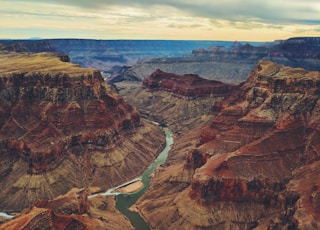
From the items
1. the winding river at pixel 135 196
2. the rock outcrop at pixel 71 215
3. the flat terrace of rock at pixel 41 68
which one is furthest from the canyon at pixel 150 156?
the winding river at pixel 135 196

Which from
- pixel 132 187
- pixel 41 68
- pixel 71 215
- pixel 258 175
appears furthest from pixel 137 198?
pixel 41 68

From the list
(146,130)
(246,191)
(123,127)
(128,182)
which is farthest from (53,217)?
(146,130)

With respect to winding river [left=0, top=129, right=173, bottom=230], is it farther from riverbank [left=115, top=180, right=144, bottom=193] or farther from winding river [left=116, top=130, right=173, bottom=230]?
riverbank [left=115, top=180, right=144, bottom=193]

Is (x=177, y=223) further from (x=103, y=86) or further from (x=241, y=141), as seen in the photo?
(x=103, y=86)

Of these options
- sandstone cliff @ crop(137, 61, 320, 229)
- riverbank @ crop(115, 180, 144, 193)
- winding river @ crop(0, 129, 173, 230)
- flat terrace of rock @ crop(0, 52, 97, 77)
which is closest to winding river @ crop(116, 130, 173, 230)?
winding river @ crop(0, 129, 173, 230)

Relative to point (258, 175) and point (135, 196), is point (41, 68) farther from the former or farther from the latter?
point (258, 175)

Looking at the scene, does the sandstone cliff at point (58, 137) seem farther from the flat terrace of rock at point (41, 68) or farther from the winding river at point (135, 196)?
the winding river at point (135, 196)
